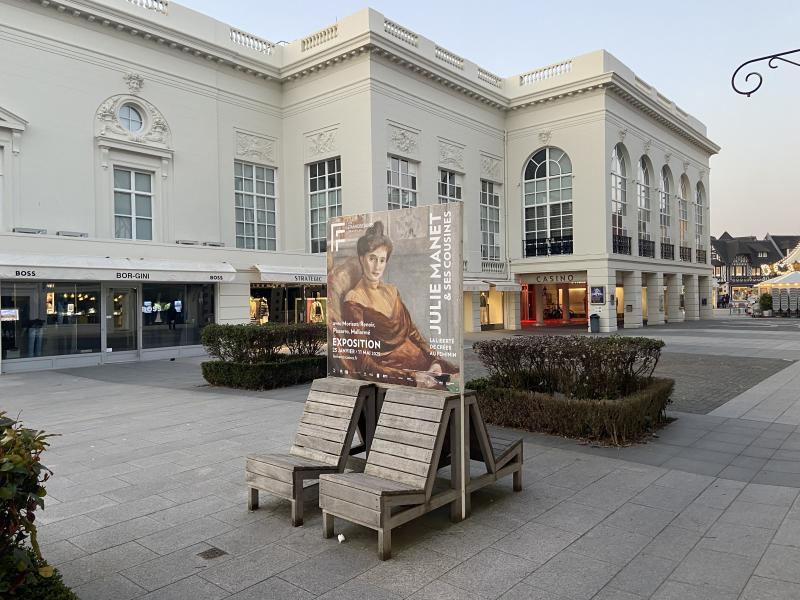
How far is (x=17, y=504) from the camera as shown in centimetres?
267

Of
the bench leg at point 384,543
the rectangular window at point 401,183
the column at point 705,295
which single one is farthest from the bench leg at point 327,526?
the column at point 705,295

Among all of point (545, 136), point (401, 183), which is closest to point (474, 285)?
point (401, 183)

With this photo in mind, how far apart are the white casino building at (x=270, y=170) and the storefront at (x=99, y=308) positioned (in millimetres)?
62

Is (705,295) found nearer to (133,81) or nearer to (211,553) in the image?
(133,81)

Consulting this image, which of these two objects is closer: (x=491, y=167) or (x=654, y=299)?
(x=491, y=167)

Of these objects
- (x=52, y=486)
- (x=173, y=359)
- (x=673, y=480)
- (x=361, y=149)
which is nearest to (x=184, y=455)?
(x=52, y=486)

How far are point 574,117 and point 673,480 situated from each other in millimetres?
29853

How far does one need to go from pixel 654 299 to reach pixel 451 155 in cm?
1660

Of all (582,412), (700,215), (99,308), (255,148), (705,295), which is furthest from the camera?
(700,215)

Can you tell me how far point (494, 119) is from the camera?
33906 millimetres

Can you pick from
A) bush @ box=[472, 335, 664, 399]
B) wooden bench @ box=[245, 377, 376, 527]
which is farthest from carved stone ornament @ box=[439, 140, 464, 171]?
wooden bench @ box=[245, 377, 376, 527]

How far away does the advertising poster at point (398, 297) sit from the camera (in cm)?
451

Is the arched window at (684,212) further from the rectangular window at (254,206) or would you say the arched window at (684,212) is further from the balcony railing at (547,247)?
the rectangular window at (254,206)

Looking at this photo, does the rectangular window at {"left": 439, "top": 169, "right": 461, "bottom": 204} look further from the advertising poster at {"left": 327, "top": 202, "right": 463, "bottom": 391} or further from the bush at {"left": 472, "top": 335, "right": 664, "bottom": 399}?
the advertising poster at {"left": 327, "top": 202, "right": 463, "bottom": 391}
